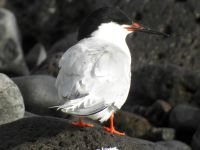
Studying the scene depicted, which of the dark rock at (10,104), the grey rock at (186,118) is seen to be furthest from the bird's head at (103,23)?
the grey rock at (186,118)

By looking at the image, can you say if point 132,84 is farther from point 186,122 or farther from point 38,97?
point 38,97

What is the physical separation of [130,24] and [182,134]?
2498mm

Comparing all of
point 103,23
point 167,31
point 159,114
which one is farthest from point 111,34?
point 167,31

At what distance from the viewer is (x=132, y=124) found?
8.82 m

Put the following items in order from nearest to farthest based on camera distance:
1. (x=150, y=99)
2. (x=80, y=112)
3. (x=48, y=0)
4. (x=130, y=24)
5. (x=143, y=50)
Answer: (x=80, y=112) < (x=130, y=24) < (x=150, y=99) < (x=143, y=50) < (x=48, y=0)

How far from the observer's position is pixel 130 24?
6781 millimetres

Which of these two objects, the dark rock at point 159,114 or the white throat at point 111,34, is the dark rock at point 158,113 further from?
the white throat at point 111,34

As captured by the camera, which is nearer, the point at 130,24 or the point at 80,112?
the point at 80,112

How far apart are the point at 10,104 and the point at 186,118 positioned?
2.68m

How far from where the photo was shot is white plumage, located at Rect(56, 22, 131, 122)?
18.3ft

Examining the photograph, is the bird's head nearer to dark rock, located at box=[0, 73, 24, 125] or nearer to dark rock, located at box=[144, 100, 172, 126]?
dark rock, located at box=[0, 73, 24, 125]

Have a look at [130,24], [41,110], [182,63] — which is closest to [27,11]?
[182,63]

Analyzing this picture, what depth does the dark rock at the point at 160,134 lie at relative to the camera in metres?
8.70

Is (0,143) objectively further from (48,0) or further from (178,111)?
(48,0)
